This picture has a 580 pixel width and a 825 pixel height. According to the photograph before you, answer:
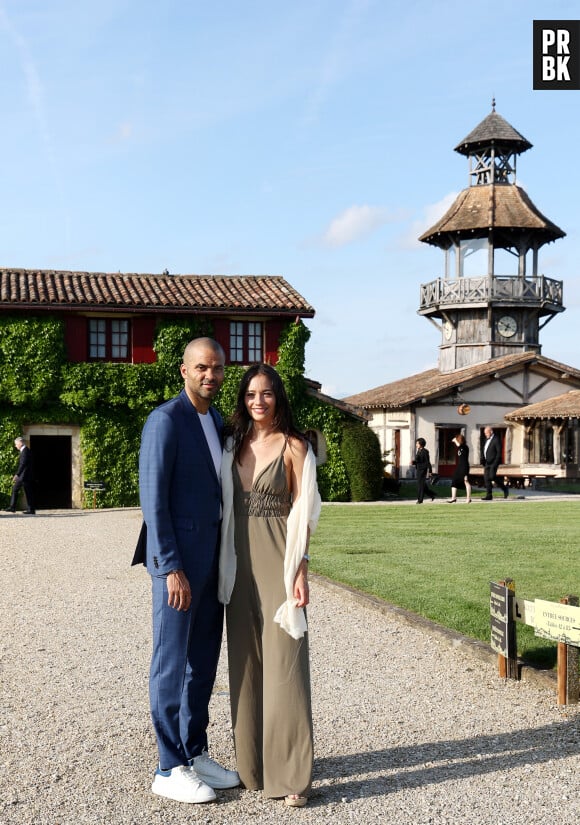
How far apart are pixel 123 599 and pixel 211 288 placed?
17.7m

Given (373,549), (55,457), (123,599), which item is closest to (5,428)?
(55,457)

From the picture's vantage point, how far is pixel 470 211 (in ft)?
125

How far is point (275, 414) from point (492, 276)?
3423 cm

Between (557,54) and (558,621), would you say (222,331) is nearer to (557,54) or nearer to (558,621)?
(557,54)

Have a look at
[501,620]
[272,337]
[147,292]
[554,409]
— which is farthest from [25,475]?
[554,409]

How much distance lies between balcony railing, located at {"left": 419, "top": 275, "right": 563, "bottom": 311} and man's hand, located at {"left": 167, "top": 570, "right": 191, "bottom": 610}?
3415cm

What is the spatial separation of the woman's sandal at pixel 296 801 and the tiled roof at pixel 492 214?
34.8 meters

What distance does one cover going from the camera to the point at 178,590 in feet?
14.0

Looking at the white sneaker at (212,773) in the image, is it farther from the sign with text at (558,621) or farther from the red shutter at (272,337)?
the red shutter at (272,337)

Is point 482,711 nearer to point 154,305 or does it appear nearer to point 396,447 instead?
point 154,305

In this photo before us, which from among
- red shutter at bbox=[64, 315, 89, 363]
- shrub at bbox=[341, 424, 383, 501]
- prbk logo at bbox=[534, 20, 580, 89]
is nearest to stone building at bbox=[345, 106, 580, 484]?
shrub at bbox=[341, 424, 383, 501]

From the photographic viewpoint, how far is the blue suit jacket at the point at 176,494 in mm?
4266

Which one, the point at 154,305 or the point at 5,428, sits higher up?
the point at 154,305

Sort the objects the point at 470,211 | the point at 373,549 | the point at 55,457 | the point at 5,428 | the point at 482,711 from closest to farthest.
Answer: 1. the point at 482,711
2. the point at 373,549
3. the point at 5,428
4. the point at 55,457
5. the point at 470,211
